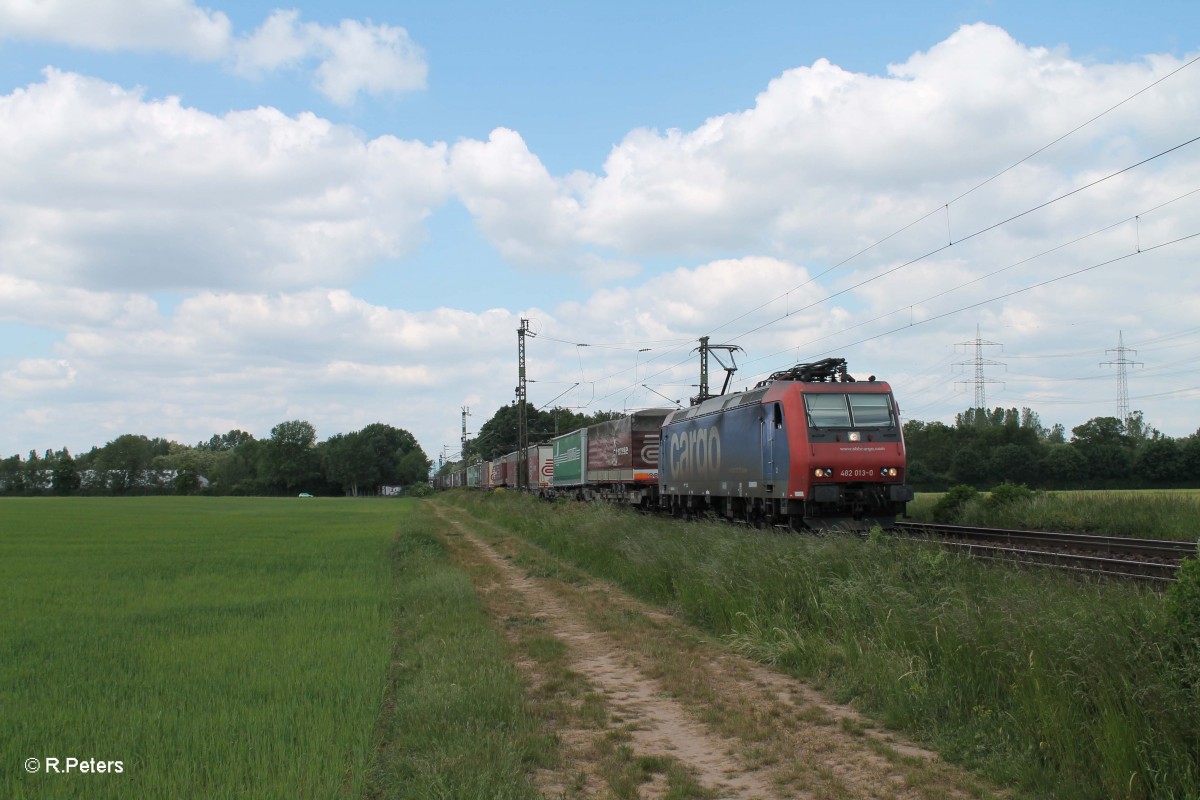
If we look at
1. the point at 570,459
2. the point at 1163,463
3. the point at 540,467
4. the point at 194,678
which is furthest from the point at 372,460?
the point at 194,678

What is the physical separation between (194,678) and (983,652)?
6.81 metres

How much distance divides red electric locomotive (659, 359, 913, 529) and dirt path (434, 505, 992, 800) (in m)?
6.99

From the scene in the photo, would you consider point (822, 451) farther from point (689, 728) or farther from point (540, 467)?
point (540, 467)

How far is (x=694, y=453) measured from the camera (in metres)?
25.8

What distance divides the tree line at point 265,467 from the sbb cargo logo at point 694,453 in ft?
348

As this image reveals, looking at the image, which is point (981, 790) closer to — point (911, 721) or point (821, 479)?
point (911, 721)

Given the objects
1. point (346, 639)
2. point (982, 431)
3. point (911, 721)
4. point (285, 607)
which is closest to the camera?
point (911, 721)

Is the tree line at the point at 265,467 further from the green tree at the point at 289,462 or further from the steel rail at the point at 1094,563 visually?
the steel rail at the point at 1094,563

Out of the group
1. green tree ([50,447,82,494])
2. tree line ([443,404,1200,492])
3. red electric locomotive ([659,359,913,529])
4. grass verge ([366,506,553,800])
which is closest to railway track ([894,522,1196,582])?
red electric locomotive ([659,359,913,529])

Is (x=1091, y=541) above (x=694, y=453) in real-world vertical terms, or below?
below

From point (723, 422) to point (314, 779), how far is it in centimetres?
1822

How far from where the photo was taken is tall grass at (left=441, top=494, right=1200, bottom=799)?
208 inches

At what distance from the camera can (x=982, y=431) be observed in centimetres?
6638

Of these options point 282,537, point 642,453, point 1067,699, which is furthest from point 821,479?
point 282,537
